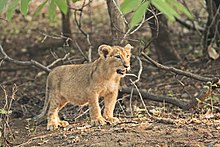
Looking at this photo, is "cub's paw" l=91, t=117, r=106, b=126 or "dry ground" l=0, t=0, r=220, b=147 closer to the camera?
"dry ground" l=0, t=0, r=220, b=147

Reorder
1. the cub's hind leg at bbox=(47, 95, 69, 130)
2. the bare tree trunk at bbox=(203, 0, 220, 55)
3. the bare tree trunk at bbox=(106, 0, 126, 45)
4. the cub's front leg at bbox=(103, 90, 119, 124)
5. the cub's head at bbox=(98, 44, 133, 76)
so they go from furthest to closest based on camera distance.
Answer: the bare tree trunk at bbox=(203, 0, 220, 55) → the bare tree trunk at bbox=(106, 0, 126, 45) → the cub's hind leg at bbox=(47, 95, 69, 130) → the cub's front leg at bbox=(103, 90, 119, 124) → the cub's head at bbox=(98, 44, 133, 76)

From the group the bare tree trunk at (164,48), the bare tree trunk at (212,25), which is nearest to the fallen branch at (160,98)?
the bare tree trunk at (212,25)

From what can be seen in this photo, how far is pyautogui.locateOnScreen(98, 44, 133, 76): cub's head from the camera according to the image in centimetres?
714

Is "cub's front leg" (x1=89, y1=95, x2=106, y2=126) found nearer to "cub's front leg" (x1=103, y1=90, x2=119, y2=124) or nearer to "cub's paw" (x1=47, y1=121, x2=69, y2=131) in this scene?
"cub's front leg" (x1=103, y1=90, x2=119, y2=124)

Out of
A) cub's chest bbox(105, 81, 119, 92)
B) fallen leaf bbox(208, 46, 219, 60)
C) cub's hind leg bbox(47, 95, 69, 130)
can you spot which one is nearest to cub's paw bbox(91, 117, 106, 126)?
cub's chest bbox(105, 81, 119, 92)

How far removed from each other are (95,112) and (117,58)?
0.76m

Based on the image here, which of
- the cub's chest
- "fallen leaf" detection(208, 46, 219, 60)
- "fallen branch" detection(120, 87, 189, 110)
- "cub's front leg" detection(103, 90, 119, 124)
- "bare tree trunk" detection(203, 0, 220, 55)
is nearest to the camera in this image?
the cub's chest

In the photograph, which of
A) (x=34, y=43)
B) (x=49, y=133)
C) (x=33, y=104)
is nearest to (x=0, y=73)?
(x=34, y=43)

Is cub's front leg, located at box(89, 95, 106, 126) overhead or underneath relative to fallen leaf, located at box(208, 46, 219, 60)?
underneath

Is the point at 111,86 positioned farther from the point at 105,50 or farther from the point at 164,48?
the point at 164,48

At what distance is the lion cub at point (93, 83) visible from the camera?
7.28m

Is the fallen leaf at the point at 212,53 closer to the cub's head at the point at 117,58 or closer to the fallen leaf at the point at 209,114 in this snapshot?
the fallen leaf at the point at 209,114

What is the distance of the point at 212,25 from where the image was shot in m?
11.5

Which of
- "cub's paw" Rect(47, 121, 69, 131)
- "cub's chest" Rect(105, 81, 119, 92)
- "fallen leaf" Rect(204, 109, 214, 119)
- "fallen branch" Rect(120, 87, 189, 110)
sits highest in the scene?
"cub's chest" Rect(105, 81, 119, 92)
